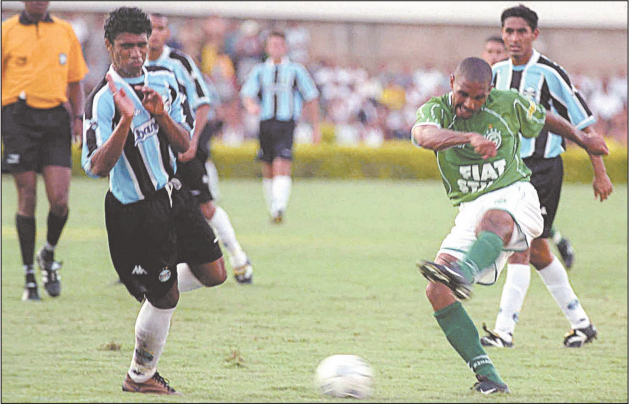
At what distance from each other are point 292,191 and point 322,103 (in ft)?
26.7

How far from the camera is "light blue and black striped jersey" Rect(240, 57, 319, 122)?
45.0ft

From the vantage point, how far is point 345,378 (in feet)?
16.1

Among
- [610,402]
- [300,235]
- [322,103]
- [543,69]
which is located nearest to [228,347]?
[610,402]

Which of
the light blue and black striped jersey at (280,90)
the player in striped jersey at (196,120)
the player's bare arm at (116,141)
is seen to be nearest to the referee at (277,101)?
the light blue and black striped jersey at (280,90)

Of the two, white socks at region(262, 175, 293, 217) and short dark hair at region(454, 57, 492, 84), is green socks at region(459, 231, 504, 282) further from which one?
white socks at region(262, 175, 293, 217)

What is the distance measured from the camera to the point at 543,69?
6566 millimetres

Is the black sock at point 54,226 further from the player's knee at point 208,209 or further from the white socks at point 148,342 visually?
the white socks at point 148,342

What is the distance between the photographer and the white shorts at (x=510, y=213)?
504cm

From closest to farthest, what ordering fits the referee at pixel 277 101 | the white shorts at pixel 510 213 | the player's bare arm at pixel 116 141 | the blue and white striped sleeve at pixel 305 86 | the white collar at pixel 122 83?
the player's bare arm at pixel 116 141, the white collar at pixel 122 83, the white shorts at pixel 510 213, the referee at pixel 277 101, the blue and white striped sleeve at pixel 305 86

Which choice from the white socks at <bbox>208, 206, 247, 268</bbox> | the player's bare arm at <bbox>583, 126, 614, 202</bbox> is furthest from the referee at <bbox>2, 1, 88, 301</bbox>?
the player's bare arm at <bbox>583, 126, 614, 202</bbox>

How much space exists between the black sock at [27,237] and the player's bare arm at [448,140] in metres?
3.80

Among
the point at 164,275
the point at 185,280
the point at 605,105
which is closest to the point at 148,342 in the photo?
the point at 164,275

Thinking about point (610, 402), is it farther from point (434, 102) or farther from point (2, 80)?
point (2, 80)

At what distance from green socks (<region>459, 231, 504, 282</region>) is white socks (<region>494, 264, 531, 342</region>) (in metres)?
1.42
